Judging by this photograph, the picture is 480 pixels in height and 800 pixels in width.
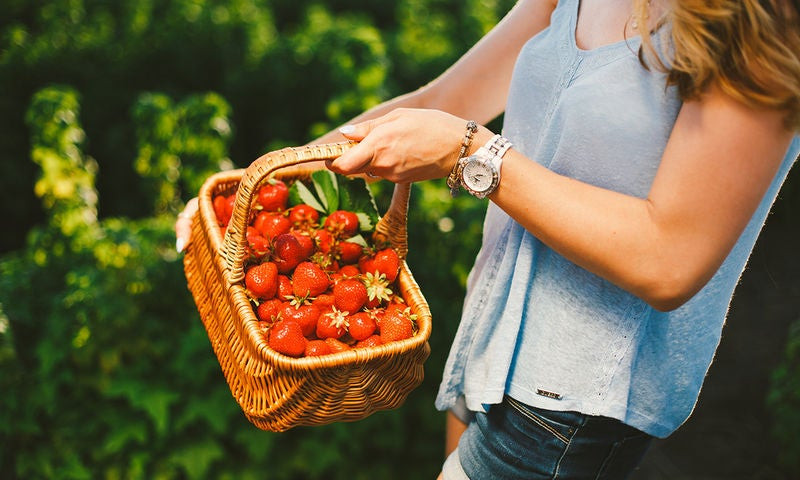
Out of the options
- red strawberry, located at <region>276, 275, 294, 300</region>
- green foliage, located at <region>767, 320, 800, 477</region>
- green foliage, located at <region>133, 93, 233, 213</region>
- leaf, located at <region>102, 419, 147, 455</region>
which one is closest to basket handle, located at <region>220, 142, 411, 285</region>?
red strawberry, located at <region>276, 275, 294, 300</region>

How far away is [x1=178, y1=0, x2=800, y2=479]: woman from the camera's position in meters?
1.03

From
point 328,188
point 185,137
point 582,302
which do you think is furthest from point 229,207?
point 185,137

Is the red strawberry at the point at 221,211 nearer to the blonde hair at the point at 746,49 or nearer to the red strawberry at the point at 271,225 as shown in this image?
the red strawberry at the point at 271,225

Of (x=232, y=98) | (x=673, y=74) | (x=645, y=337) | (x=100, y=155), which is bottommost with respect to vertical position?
(x=100, y=155)

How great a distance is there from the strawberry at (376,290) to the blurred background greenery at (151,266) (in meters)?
1.50

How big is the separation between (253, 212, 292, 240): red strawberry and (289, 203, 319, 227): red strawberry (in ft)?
0.09

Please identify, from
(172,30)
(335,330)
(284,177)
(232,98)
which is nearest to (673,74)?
Answer: (335,330)

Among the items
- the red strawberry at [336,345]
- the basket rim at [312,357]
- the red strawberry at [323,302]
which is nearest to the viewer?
the basket rim at [312,357]

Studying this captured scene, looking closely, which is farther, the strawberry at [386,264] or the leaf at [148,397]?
the leaf at [148,397]

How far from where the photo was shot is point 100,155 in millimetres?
4613

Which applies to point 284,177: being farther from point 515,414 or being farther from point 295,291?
point 515,414

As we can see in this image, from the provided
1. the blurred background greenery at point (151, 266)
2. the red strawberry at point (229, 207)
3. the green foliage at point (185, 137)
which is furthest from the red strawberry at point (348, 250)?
the green foliage at point (185, 137)

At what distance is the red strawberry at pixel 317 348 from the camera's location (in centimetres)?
139

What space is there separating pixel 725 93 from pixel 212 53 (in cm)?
429
